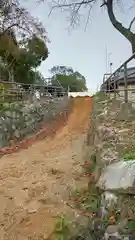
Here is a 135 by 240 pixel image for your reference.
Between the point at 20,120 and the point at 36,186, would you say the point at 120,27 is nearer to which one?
the point at 36,186

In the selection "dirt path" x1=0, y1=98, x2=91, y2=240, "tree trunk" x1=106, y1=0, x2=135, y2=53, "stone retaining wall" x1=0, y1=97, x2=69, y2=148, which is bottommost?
"dirt path" x1=0, y1=98, x2=91, y2=240

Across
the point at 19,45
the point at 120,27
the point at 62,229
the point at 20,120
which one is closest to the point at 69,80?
the point at 19,45

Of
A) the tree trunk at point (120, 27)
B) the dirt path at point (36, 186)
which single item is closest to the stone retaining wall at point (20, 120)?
the dirt path at point (36, 186)

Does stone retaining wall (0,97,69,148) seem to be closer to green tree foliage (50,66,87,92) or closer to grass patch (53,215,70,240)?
grass patch (53,215,70,240)

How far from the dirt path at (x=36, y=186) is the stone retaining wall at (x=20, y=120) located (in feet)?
4.61

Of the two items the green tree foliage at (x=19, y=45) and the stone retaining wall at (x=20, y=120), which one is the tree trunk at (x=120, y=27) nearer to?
the stone retaining wall at (x=20, y=120)

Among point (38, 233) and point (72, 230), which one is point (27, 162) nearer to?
point (38, 233)

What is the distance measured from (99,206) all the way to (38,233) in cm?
99

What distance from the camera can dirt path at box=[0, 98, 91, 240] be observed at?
13.6 ft

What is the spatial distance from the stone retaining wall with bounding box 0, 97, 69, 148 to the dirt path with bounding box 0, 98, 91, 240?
4.61 ft

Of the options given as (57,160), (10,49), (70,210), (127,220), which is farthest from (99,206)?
(10,49)

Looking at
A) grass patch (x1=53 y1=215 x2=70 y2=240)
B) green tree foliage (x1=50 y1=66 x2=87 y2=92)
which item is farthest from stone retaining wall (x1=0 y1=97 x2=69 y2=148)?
green tree foliage (x1=50 y1=66 x2=87 y2=92)

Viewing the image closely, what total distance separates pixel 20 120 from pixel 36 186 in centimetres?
642

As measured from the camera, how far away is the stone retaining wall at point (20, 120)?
10.8 m
